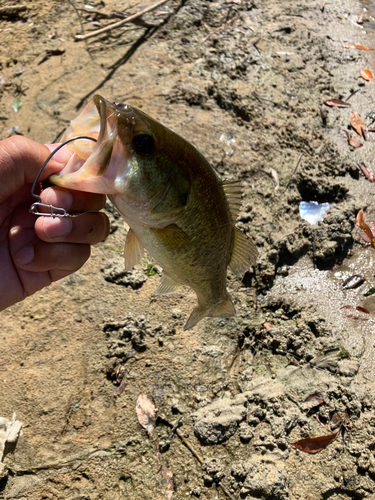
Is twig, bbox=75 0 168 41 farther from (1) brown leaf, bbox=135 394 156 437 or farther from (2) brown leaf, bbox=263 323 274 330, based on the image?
(1) brown leaf, bbox=135 394 156 437

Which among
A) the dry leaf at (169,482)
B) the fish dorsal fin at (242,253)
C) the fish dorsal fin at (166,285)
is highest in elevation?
the fish dorsal fin at (242,253)

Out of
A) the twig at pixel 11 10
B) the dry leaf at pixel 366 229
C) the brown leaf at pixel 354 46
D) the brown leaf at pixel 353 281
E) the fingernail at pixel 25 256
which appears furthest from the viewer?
the brown leaf at pixel 354 46

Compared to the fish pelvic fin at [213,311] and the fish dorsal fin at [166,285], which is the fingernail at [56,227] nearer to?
the fish dorsal fin at [166,285]

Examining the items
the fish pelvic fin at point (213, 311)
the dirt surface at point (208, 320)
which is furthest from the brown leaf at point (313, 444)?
the fish pelvic fin at point (213, 311)

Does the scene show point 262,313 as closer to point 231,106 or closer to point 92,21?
point 231,106

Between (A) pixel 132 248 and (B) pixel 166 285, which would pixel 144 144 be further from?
(B) pixel 166 285

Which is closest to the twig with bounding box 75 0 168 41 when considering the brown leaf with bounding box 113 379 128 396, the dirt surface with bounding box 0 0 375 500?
the dirt surface with bounding box 0 0 375 500

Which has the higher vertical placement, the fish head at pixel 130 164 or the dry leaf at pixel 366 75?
the fish head at pixel 130 164
